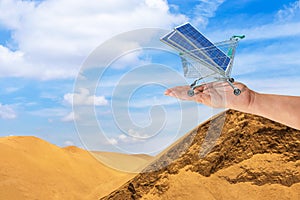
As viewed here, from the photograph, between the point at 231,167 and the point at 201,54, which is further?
the point at 231,167

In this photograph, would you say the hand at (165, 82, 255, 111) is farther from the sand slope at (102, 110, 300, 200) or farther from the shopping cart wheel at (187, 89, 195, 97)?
the sand slope at (102, 110, 300, 200)

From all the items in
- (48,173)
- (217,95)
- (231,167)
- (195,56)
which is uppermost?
(195,56)

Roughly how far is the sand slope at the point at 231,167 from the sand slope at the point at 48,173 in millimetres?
1052

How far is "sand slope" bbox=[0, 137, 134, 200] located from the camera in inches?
371

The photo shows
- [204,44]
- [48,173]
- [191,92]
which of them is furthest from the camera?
[48,173]

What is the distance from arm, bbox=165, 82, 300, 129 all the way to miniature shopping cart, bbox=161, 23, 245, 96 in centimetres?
19

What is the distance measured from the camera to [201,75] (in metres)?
4.33

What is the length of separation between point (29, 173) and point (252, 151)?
5896 mm

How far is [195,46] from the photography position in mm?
4129

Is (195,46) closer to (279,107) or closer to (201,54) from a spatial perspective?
(201,54)

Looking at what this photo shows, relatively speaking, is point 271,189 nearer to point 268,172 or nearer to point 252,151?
point 268,172

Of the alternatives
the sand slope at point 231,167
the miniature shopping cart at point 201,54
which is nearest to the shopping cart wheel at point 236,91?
the miniature shopping cart at point 201,54

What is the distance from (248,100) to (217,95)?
399 mm

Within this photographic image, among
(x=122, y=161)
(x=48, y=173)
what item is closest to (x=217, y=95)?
(x=122, y=161)
